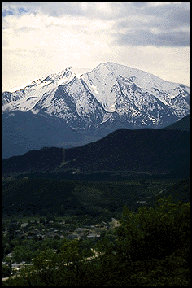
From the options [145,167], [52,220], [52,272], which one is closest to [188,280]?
[52,272]

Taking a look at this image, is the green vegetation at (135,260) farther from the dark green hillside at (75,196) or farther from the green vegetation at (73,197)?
the dark green hillside at (75,196)

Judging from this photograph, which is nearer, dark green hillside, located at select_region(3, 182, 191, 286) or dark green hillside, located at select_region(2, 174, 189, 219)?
dark green hillside, located at select_region(3, 182, 191, 286)

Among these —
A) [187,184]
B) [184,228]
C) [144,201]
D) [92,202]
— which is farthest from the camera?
[92,202]

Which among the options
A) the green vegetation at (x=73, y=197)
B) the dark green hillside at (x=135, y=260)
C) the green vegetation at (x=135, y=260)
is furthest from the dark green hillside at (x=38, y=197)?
the green vegetation at (x=135, y=260)

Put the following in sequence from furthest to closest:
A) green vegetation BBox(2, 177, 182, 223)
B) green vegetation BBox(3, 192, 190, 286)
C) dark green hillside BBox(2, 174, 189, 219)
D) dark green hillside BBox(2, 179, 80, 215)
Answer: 1. dark green hillside BBox(2, 179, 80, 215)
2. dark green hillside BBox(2, 174, 189, 219)
3. green vegetation BBox(2, 177, 182, 223)
4. green vegetation BBox(3, 192, 190, 286)

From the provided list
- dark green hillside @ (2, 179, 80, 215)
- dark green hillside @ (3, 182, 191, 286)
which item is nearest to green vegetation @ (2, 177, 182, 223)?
dark green hillside @ (2, 179, 80, 215)

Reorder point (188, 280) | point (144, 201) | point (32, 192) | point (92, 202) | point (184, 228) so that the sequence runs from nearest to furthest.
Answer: point (188, 280)
point (184, 228)
point (144, 201)
point (92, 202)
point (32, 192)

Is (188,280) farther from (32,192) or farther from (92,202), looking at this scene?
(32,192)

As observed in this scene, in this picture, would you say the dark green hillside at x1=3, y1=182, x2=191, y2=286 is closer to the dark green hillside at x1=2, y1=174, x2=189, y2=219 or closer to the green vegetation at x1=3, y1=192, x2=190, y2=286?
the green vegetation at x1=3, y1=192, x2=190, y2=286
